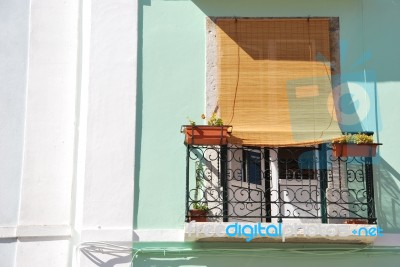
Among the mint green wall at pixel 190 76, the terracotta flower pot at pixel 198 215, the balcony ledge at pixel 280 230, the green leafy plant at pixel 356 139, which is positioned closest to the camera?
the balcony ledge at pixel 280 230

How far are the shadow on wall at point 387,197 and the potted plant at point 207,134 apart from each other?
6.66 feet

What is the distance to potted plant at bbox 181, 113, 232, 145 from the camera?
8.18 metres

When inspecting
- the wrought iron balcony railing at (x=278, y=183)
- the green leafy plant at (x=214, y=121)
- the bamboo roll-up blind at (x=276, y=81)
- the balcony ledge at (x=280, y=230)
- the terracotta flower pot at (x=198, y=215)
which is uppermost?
the bamboo roll-up blind at (x=276, y=81)

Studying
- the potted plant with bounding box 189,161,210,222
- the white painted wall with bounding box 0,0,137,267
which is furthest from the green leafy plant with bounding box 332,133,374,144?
the white painted wall with bounding box 0,0,137,267

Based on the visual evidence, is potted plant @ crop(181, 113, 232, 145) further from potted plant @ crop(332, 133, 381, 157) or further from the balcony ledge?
potted plant @ crop(332, 133, 381, 157)

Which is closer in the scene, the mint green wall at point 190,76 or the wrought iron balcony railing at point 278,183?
the wrought iron balcony railing at point 278,183

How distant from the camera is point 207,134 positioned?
8.20 metres

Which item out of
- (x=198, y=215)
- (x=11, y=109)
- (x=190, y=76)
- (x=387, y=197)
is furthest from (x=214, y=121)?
(x=11, y=109)

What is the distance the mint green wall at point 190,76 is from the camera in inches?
332

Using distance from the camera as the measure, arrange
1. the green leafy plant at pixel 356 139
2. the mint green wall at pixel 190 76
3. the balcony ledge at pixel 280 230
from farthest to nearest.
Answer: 1. the mint green wall at pixel 190 76
2. the green leafy plant at pixel 356 139
3. the balcony ledge at pixel 280 230

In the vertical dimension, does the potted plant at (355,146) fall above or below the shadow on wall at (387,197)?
above

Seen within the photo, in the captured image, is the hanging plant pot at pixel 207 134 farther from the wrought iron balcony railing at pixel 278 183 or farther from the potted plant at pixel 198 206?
the potted plant at pixel 198 206

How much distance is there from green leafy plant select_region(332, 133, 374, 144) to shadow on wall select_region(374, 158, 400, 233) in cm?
48

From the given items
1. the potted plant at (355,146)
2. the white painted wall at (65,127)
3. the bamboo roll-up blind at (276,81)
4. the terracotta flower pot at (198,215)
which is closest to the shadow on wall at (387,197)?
the potted plant at (355,146)
